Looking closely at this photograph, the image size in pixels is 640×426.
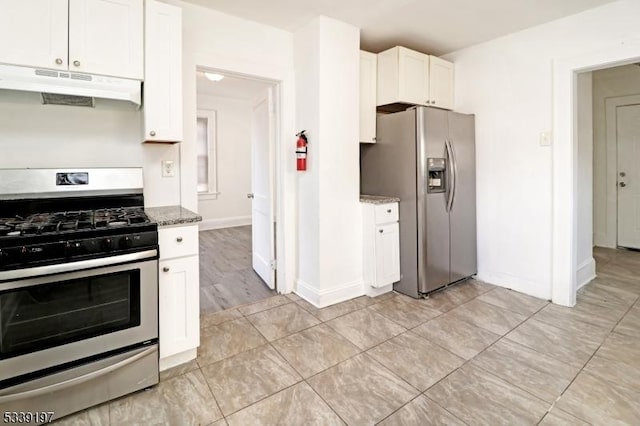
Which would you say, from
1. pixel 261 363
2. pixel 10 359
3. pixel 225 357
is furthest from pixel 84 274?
pixel 261 363

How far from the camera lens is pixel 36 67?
172cm

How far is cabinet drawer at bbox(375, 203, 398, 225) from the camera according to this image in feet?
9.38

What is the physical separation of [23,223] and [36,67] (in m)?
0.83

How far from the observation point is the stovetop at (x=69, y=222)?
1449 millimetres

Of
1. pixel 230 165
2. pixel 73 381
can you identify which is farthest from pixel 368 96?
pixel 230 165

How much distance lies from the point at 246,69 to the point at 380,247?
1.89 metres

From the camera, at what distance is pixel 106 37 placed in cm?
186

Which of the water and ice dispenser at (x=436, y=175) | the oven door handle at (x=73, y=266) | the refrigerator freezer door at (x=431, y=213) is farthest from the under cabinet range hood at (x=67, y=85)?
the water and ice dispenser at (x=436, y=175)

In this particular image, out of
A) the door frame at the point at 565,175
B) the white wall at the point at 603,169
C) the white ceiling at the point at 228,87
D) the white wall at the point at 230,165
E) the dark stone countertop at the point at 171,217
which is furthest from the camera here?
the white wall at the point at 230,165

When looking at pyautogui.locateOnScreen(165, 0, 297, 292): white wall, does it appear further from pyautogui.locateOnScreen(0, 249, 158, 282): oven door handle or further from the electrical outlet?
pyautogui.locateOnScreen(0, 249, 158, 282): oven door handle

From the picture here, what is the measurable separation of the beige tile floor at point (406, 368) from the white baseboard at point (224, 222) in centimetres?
392

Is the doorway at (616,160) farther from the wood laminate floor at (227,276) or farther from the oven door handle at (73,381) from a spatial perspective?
the oven door handle at (73,381)

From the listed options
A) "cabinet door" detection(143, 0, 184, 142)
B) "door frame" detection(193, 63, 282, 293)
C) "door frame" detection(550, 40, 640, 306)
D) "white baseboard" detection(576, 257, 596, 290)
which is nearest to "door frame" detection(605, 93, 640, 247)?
"white baseboard" detection(576, 257, 596, 290)

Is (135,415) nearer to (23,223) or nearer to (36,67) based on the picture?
(23,223)
